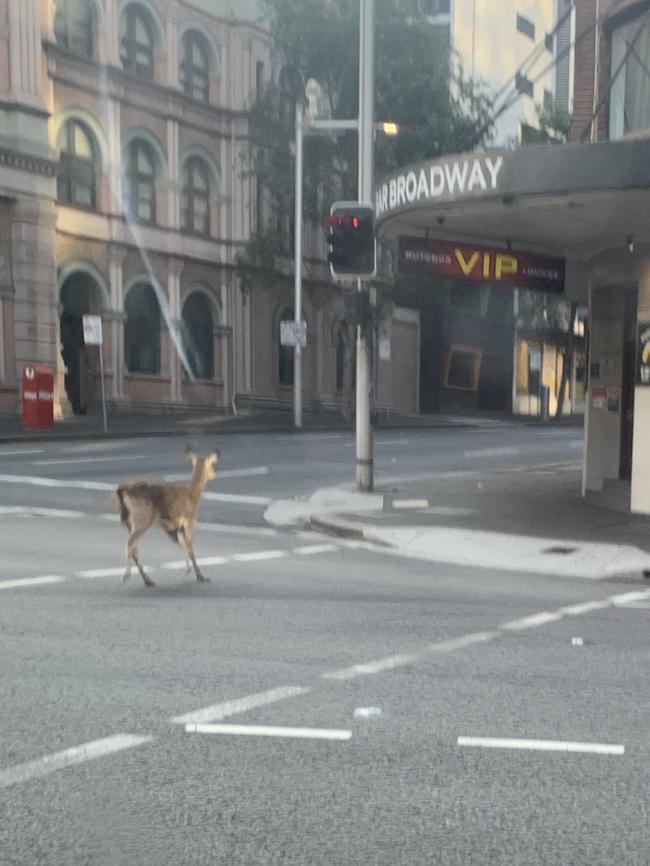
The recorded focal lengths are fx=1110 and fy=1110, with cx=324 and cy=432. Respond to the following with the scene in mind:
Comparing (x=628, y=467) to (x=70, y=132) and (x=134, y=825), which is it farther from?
(x=70, y=132)

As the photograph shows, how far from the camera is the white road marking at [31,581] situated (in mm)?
8656

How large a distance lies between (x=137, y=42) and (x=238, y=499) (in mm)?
25363

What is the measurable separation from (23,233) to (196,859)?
30484 millimetres

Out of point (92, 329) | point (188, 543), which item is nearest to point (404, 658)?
point (188, 543)

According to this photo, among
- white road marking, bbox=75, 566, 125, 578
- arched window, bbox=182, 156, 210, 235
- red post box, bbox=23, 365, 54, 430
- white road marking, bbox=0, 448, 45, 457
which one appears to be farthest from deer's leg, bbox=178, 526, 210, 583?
arched window, bbox=182, 156, 210, 235

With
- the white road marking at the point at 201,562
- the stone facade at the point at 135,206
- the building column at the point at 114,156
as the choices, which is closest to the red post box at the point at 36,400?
the stone facade at the point at 135,206

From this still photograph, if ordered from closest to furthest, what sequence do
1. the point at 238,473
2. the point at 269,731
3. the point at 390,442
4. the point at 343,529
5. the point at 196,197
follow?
the point at 269,731, the point at 343,529, the point at 238,473, the point at 390,442, the point at 196,197

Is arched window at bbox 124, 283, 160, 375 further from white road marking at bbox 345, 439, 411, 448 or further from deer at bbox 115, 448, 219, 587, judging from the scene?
deer at bbox 115, 448, 219, 587

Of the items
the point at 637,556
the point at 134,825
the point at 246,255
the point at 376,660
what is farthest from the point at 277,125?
the point at 134,825

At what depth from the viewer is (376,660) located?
21.7 ft

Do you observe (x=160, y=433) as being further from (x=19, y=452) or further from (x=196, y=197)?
(x=196, y=197)

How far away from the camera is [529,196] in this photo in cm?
1234

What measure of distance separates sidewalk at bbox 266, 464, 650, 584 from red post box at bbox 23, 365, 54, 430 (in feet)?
43.4

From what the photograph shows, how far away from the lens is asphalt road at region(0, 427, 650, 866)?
3969 mm
